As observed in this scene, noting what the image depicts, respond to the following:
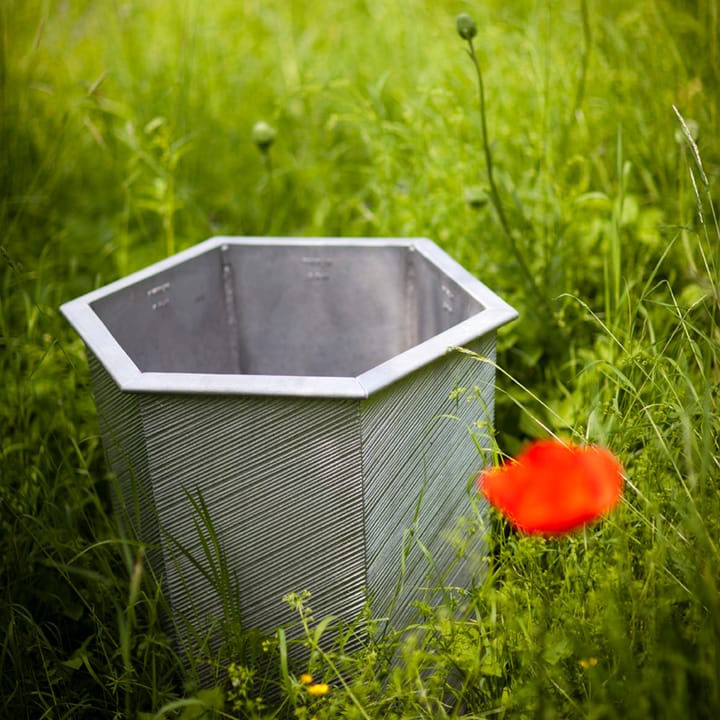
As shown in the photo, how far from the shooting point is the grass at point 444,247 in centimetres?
127

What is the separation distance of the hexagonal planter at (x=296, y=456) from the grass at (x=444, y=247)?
83 mm

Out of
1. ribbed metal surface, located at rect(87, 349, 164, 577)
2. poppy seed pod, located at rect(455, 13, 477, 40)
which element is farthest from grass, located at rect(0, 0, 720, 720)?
poppy seed pod, located at rect(455, 13, 477, 40)

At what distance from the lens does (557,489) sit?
1000mm

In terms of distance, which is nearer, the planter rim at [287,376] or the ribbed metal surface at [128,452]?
the planter rim at [287,376]

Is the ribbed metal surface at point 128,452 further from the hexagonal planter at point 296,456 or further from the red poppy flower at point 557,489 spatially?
the red poppy flower at point 557,489

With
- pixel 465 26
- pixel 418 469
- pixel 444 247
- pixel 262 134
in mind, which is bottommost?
pixel 418 469

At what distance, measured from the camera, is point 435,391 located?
4.67 feet

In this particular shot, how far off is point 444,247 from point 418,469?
994 mm

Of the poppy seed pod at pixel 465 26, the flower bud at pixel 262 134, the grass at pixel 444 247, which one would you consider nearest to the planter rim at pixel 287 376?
the grass at pixel 444 247

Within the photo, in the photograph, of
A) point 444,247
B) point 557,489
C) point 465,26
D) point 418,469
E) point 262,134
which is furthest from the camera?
point 444,247

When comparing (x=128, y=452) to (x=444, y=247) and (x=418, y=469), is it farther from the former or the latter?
(x=444, y=247)

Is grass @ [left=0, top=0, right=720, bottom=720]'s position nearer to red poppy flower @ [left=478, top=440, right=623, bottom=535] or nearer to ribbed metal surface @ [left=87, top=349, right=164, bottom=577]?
ribbed metal surface @ [left=87, top=349, right=164, bottom=577]

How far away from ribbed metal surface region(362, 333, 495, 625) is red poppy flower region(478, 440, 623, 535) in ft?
0.97

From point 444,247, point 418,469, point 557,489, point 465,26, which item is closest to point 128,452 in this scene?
point 418,469
